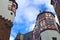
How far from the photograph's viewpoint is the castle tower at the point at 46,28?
34.3 m

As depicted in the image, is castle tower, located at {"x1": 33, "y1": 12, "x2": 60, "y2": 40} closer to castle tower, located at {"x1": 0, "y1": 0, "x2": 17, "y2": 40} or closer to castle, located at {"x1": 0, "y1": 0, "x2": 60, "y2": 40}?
castle, located at {"x1": 0, "y1": 0, "x2": 60, "y2": 40}

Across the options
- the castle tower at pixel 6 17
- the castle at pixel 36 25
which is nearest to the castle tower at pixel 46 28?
the castle at pixel 36 25

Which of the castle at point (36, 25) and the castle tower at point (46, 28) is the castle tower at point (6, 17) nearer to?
the castle at point (36, 25)

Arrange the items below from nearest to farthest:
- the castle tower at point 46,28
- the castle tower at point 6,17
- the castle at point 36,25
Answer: the castle tower at point 6,17
the castle at point 36,25
the castle tower at point 46,28

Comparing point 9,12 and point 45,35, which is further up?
point 9,12

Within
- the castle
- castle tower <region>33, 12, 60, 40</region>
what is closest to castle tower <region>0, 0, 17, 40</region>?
the castle

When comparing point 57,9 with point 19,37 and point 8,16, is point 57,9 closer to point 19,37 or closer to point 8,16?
point 8,16

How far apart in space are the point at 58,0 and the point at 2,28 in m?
10.3

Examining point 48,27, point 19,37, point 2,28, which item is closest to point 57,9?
point 48,27

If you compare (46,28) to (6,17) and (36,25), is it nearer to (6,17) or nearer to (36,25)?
(36,25)

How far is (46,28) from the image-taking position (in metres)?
35.2

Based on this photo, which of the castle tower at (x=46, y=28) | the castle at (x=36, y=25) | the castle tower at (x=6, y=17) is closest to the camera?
the castle tower at (x=6, y=17)

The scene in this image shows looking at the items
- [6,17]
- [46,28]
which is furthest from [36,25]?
[6,17]

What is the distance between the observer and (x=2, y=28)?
26.6 m
